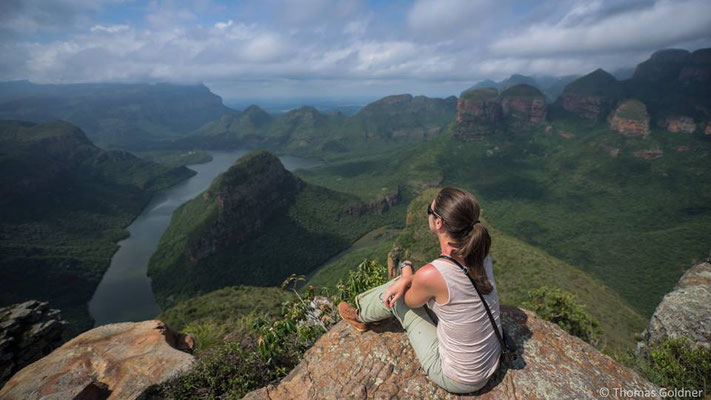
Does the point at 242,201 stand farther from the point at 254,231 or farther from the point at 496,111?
the point at 496,111

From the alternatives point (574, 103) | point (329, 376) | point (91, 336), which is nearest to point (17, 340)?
point (91, 336)

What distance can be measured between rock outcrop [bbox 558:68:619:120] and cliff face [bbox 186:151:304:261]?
138 m

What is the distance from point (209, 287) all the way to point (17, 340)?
4830 centimetres

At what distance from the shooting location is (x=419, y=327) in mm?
5035

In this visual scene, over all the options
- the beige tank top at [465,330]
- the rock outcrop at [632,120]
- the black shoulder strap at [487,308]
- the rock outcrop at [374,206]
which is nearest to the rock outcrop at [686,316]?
the black shoulder strap at [487,308]

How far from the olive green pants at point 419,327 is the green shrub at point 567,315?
17.3 meters

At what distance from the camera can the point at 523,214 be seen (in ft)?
273

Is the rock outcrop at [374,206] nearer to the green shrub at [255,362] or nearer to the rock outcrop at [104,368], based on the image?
the rock outcrop at [104,368]

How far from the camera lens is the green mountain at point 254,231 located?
6688cm

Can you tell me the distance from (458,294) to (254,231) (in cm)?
7829

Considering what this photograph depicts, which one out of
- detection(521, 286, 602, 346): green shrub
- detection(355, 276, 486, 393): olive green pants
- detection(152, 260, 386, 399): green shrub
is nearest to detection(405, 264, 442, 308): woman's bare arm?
detection(355, 276, 486, 393): olive green pants

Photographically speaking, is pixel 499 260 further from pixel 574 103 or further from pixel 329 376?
pixel 574 103

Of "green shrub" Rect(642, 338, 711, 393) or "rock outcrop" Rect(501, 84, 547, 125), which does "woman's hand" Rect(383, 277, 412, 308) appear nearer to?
"green shrub" Rect(642, 338, 711, 393)

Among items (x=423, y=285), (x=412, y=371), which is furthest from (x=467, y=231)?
(x=412, y=371)
